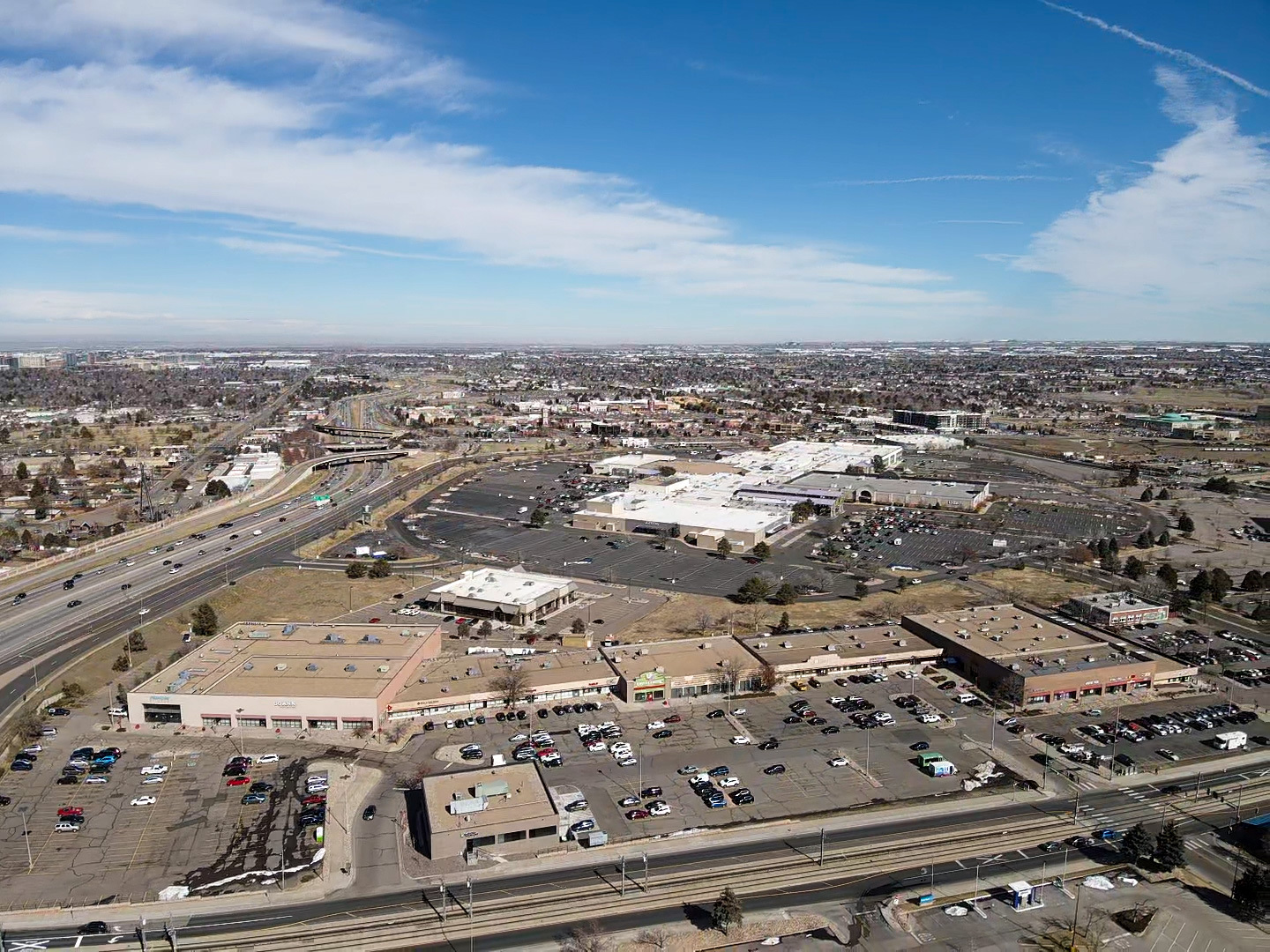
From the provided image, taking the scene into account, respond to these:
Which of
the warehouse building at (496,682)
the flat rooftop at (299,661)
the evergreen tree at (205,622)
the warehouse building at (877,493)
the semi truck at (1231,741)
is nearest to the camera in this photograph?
the semi truck at (1231,741)

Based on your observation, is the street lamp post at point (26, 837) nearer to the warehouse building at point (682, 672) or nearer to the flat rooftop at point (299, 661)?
the flat rooftop at point (299, 661)

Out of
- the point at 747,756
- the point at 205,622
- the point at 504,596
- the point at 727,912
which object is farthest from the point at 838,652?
the point at 205,622

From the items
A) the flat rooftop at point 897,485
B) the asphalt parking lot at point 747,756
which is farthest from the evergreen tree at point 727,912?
the flat rooftop at point 897,485

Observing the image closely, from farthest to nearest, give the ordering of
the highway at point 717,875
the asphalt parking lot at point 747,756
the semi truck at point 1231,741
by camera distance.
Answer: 1. the semi truck at point 1231,741
2. the asphalt parking lot at point 747,756
3. the highway at point 717,875

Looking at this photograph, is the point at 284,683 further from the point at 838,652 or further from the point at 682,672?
the point at 838,652

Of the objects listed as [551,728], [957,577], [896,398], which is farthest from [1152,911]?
[896,398]

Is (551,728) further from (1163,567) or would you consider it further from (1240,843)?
(1163,567)
